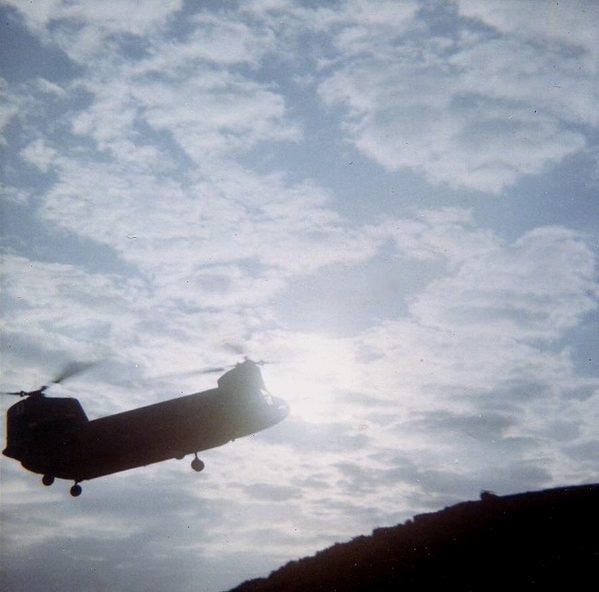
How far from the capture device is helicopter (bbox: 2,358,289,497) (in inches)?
1042

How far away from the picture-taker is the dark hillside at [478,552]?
1675 cm

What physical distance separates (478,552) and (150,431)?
51.7 ft

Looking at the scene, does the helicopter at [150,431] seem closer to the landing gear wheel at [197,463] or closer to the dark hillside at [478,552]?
the landing gear wheel at [197,463]

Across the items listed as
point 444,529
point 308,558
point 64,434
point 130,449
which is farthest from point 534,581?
point 64,434

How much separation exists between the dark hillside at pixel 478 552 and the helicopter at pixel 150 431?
6873 millimetres

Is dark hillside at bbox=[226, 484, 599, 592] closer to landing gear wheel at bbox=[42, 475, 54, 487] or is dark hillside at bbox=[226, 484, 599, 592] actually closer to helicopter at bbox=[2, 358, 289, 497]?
helicopter at bbox=[2, 358, 289, 497]

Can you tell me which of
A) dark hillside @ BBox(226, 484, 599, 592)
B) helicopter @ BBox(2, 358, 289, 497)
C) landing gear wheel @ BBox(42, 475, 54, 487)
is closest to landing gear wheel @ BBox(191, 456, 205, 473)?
helicopter @ BBox(2, 358, 289, 497)

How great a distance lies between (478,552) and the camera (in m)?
18.8

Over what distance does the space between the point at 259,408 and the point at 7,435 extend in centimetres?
1431

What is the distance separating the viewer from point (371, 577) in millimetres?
19672

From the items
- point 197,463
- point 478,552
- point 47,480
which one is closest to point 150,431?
point 197,463

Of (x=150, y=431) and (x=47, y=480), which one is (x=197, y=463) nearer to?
(x=150, y=431)

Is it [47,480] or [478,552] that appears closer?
[478,552]

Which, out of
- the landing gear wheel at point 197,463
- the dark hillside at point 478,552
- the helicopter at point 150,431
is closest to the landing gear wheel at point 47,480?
the helicopter at point 150,431
